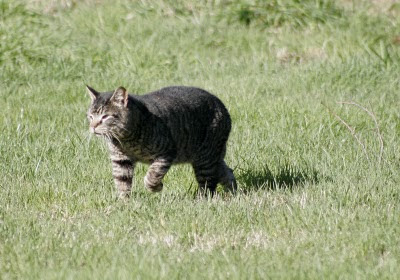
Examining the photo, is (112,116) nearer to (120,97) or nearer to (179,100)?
(120,97)

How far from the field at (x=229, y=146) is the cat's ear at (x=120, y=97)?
28.7 inches

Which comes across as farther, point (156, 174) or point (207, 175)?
point (207, 175)

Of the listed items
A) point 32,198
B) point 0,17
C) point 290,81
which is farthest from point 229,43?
point 32,198

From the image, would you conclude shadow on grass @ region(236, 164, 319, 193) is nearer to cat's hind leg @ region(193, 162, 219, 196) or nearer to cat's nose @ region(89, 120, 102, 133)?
cat's hind leg @ region(193, 162, 219, 196)

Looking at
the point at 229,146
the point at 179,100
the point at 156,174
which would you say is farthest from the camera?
the point at 229,146

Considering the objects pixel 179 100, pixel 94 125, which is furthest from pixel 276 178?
pixel 94 125

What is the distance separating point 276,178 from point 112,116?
1.52 m

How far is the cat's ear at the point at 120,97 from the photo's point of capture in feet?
21.0

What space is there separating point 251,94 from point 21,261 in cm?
501

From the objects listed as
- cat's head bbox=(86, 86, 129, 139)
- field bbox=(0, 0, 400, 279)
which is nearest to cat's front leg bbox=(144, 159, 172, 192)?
field bbox=(0, 0, 400, 279)

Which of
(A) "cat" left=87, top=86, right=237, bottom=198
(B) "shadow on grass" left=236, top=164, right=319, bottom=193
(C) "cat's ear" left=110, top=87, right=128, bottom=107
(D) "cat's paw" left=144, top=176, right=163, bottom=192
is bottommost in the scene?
(B) "shadow on grass" left=236, top=164, right=319, bottom=193

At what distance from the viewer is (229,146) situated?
311 inches

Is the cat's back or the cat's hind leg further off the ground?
the cat's back

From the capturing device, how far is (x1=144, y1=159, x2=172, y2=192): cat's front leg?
6.40m
